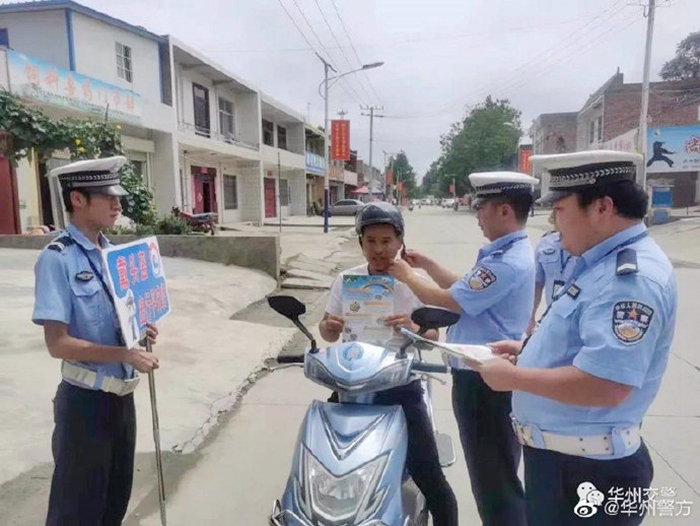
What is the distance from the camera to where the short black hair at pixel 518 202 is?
2098mm

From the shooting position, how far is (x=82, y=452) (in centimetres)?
191

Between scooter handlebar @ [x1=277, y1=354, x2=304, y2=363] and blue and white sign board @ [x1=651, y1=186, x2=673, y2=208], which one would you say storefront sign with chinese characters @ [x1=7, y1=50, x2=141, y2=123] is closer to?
scooter handlebar @ [x1=277, y1=354, x2=304, y2=363]

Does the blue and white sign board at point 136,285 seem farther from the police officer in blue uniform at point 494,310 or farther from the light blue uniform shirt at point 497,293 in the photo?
the light blue uniform shirt at point 497,293

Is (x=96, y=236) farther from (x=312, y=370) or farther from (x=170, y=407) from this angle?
(x=170, y=407)

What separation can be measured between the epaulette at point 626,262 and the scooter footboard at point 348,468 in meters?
0.88

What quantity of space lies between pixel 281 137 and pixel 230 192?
30.2ft

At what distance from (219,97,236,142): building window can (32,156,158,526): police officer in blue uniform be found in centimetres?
2232

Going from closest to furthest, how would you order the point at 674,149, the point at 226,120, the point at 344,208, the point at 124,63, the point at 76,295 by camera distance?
the point at 76,295, the point at 124,63, the point at 674,149, the point at 226,120, the point at 344,208

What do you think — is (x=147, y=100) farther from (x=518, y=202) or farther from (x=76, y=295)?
(x=518, y=202)

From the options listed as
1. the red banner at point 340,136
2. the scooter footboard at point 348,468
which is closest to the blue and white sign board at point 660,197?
the red banner at point 340,136

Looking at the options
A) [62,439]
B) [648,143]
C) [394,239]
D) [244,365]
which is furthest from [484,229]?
[648,143]

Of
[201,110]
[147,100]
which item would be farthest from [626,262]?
[201,110]

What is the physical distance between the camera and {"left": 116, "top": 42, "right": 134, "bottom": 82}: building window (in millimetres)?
14945

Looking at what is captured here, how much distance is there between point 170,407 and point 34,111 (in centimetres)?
358
